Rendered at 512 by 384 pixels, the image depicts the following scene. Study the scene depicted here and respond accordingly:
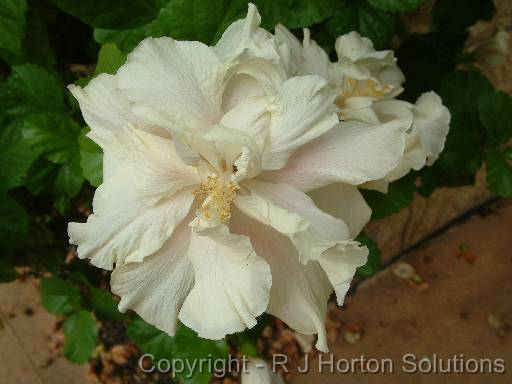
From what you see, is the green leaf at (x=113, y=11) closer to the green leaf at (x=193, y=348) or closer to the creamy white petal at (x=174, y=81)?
the creamy white petal at (x=174, y=81)

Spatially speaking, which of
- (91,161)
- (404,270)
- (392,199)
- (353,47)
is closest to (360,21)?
(353,47)

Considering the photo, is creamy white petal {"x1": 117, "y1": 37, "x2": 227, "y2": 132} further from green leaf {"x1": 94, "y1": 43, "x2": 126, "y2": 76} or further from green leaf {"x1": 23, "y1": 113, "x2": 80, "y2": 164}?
green leaf {"x1": 23, "y1": 113, "x2": 80, "y2": 164}

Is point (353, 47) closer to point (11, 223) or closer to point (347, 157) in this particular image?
point (347, 157)

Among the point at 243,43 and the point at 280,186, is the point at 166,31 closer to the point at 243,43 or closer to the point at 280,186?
the point at 243,43

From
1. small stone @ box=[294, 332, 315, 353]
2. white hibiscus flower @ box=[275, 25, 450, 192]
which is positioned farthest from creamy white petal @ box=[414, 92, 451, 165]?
small stone @ box=[294, 332, 315, 353]

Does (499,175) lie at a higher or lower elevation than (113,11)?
lower

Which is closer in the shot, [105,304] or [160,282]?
[160,282]
